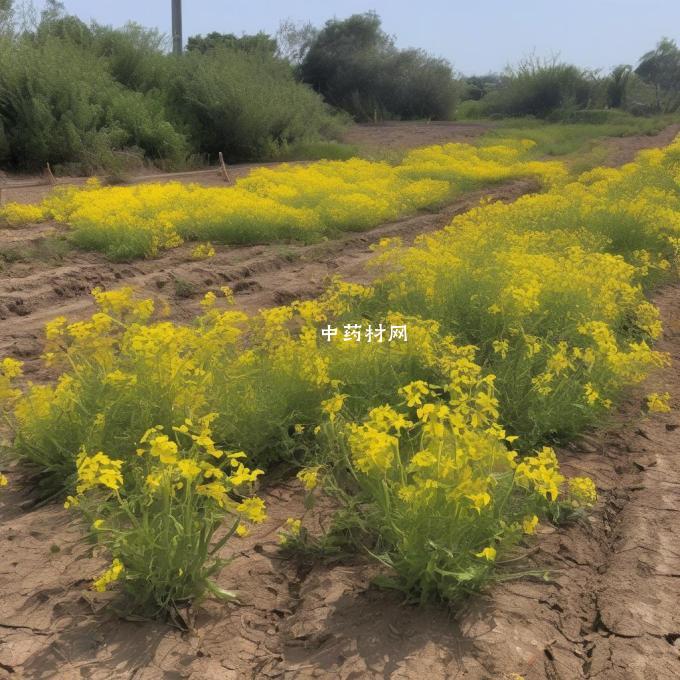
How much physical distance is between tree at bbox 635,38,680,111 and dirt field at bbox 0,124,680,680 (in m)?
57.0

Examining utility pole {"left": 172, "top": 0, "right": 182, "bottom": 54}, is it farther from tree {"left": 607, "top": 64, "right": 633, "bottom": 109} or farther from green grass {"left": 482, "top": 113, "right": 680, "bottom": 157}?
tree {"left": 607, "top": 64, "right": 633, "bottom": 109}

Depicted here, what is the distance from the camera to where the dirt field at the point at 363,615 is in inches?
101

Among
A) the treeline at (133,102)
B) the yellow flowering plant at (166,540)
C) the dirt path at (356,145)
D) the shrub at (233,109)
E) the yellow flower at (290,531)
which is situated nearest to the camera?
the yellow flowering plant at (166,540)

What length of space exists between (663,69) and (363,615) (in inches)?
2425

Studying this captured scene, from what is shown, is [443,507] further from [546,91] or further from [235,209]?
[546,91]

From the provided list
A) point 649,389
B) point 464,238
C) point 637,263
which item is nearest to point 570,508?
point 649,389

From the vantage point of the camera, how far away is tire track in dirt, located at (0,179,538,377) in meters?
7.16

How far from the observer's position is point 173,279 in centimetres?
834

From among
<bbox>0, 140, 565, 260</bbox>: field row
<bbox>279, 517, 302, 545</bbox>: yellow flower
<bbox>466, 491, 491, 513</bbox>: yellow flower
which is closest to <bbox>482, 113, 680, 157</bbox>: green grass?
<bbox>0, 140, 565, 260</bbox>: field row

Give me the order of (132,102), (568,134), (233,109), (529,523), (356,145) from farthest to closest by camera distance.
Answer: (568,134)
(356,145)
(233,109)
(132,102)
(529,523)

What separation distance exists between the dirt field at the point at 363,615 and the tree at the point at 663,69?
57.0 meters

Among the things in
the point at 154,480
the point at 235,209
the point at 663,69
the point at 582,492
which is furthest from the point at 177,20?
the point at 663,69

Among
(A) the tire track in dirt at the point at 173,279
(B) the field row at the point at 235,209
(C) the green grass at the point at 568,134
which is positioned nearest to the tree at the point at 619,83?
(C) the green grass at the point at 568,134

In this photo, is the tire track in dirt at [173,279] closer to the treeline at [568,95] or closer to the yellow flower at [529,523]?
the yellow flower at [529,523]
